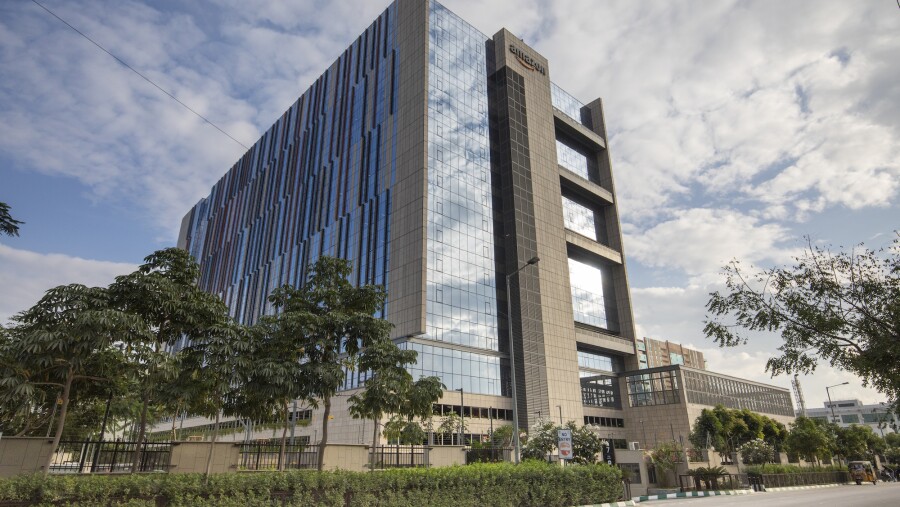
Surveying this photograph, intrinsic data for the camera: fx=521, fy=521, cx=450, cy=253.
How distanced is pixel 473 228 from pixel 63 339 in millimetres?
52687

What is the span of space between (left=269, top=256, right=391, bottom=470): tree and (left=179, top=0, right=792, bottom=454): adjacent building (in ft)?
92.9

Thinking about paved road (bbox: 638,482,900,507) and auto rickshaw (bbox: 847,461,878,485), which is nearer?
paved road (bbox: 638,482,900,507)

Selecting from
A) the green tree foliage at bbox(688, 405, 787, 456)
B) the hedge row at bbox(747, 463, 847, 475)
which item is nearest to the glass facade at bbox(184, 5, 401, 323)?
the hedge row at bbox(747, 463, 847, 475)

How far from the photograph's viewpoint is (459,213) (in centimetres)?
6644

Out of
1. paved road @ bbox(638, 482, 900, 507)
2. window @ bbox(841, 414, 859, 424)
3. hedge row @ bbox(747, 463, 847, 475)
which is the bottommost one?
paved road @ bbox(638, 482, 900, 507)

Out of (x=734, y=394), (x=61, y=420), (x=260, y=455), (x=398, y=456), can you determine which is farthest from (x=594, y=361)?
(x=61, y=420)

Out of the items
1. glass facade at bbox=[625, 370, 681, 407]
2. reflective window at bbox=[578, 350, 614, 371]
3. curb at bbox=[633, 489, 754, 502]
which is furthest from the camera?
reflective window at bbox=[578, 350, 614, 371]

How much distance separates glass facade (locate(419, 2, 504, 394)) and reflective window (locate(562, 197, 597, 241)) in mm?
21540

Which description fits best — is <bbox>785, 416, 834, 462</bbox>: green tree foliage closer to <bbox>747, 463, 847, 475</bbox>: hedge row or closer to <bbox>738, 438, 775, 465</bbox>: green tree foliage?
<bbox>747, 463, 847, 475</bbox>: hedge row

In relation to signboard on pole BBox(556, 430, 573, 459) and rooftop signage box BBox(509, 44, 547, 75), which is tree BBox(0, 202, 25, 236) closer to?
signboard on pole BBox(556, 430, 573, 459)

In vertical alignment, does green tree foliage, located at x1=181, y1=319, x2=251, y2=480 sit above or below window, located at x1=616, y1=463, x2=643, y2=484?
above

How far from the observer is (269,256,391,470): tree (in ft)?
72.0

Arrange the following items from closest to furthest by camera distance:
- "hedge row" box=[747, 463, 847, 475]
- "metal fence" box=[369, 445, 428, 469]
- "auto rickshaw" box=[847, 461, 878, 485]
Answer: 1. "metal fence" box=[369, 445, 428, 469]
2. "hedge row" box=[747, 463, 847, 475]
3. "auto rickshaw" box=[847, 461, 878, 485]

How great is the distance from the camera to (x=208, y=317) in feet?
73.8
